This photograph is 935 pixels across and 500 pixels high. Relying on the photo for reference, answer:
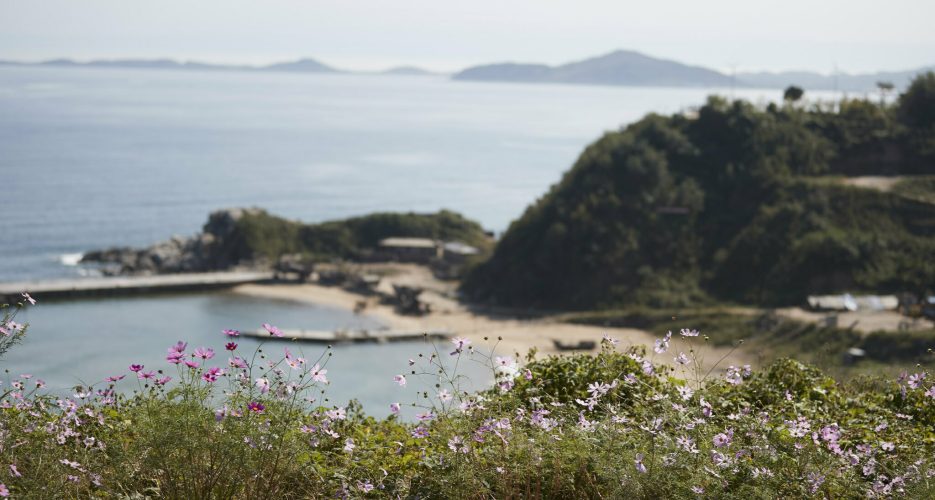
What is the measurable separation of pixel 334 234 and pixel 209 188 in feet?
130

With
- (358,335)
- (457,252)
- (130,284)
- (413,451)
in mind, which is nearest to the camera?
(413,451)

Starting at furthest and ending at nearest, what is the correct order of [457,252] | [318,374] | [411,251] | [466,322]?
1. [411,251]
2. [457,252]
3. [466,322]
4. [318,374]

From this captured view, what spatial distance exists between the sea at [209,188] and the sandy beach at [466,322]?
1.38 m

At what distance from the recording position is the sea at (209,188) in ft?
121

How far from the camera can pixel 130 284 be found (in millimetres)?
46281

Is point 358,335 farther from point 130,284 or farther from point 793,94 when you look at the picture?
point 793,94

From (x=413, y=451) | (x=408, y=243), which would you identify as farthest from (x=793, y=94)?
(x=413, y=451)

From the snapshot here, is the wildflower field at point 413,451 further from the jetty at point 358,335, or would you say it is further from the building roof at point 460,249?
the building roof at point 460,249

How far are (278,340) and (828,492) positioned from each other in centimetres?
3464

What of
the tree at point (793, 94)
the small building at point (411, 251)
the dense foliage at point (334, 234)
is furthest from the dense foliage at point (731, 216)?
the dense foliage at point (334, 234)

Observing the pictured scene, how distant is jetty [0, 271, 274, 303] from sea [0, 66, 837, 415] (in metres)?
0.77

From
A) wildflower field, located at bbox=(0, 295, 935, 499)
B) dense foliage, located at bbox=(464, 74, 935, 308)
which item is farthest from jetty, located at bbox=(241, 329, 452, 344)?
wildflower field, located at bbox=(0, 295, 935, 499)

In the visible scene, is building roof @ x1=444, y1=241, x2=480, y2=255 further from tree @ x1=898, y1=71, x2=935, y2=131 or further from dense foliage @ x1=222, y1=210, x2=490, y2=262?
tree @ x1=898, y1=71, x2=935, y2=131

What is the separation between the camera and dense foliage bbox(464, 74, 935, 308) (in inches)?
1644
